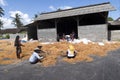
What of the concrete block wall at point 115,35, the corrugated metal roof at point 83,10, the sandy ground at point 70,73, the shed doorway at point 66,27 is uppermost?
the corrugated metal roof at point 83,10

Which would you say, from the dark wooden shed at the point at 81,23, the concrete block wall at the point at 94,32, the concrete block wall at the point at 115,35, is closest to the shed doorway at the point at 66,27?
the dark wooden shed at the point at 81,23

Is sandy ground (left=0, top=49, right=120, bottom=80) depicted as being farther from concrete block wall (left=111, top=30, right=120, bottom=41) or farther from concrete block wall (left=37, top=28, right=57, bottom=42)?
concrete block wall (left=37, top=28, right=57, bottom=42)

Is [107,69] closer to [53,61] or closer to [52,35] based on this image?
[53,61]

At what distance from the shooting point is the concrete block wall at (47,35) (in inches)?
1023

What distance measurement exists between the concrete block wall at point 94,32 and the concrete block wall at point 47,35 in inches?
176

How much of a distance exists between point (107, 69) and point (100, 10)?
554 inches

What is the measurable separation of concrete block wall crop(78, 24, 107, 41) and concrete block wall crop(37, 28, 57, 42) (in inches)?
176

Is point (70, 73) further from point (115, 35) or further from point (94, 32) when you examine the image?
point (115, 35)

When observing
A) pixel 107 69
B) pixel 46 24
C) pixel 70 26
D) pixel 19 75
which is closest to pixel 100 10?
pixel 70 26

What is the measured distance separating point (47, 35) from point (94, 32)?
25.0ft

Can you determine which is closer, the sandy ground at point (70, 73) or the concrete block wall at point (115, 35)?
the sandy ground at point (70, 73)

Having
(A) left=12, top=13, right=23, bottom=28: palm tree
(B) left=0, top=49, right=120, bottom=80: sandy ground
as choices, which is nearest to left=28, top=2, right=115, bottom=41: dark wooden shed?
(B) left=0, top=49, right=120, bottom=80: sandy ground

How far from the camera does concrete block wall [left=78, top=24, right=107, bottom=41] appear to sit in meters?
21.8

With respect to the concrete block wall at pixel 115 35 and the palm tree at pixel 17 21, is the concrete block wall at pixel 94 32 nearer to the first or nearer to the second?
the concrete block wall at pixel 115 35
